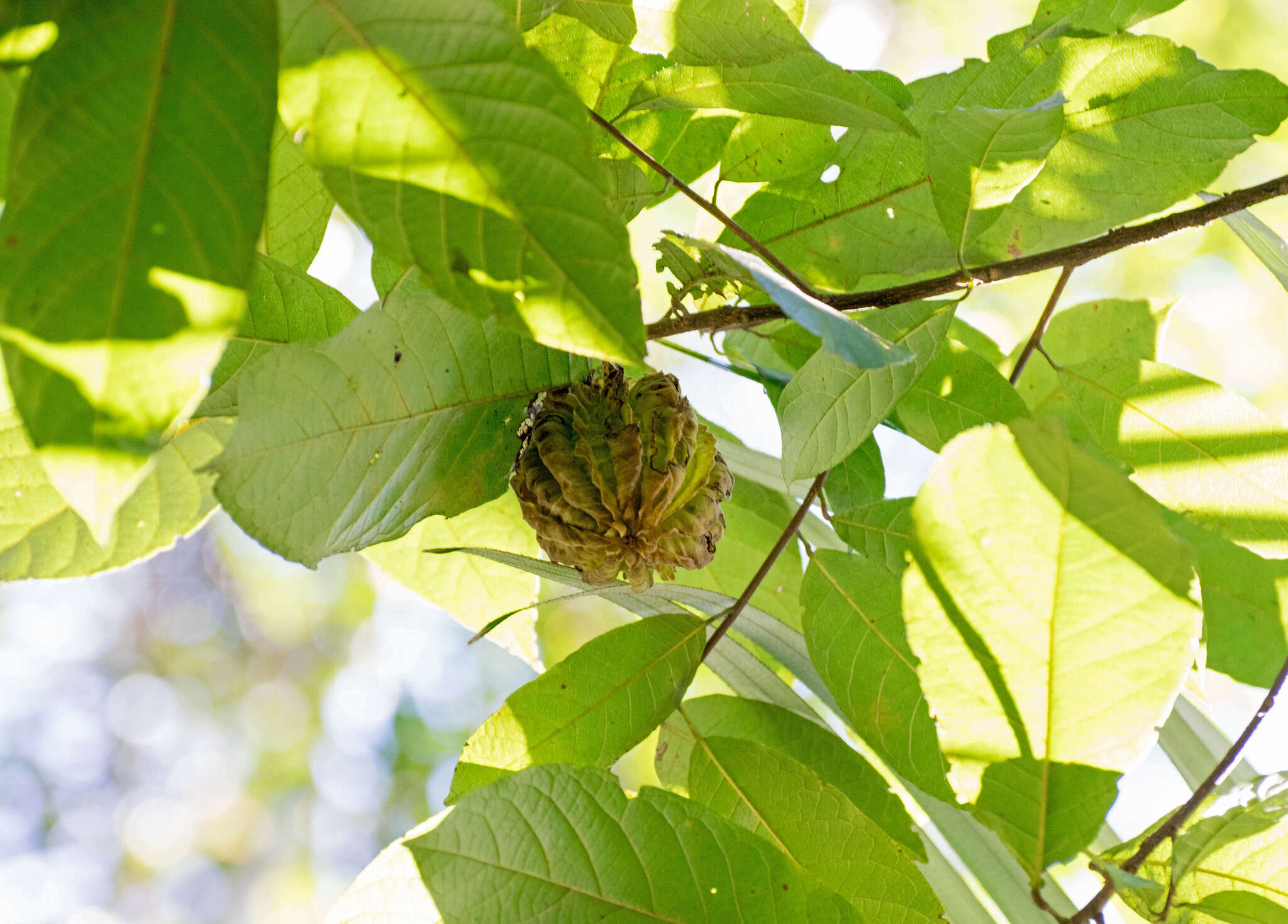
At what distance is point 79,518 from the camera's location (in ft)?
2.24

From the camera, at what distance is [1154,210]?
0.76 m

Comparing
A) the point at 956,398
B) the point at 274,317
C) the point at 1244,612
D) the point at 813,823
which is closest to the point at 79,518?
the point at 274,317

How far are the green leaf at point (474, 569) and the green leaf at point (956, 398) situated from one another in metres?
0.38

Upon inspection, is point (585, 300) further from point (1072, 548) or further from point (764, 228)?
point (764, 228)

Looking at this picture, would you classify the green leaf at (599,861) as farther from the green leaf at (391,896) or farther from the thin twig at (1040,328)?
the thin twig at (1040,328)

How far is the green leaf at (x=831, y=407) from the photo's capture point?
25.6 inches

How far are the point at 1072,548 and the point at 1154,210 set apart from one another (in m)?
0.47

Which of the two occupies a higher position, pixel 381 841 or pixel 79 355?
pixel 79 355

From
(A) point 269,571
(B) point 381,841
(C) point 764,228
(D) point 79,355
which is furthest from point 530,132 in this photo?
(B) point 381,841

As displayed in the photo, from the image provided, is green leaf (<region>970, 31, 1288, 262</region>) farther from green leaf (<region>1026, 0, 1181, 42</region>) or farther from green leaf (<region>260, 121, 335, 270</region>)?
green leaf (<region>260, 121, 335, 270</region>)

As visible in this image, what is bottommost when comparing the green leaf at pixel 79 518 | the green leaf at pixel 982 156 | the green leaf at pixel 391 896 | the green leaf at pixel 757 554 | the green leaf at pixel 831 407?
the green leaf at pixel 391 896

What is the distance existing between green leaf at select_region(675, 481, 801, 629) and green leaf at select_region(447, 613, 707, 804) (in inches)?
10.8

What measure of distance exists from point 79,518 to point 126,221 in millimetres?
447

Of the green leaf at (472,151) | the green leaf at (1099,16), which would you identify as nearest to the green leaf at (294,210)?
the green leaf at (472,151)
